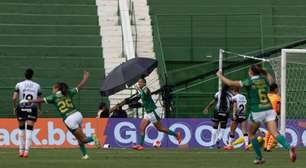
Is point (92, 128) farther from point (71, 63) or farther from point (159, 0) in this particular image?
point (159, 0)

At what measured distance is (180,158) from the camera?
21.9 m

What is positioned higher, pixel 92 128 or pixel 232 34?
pixel 232 34

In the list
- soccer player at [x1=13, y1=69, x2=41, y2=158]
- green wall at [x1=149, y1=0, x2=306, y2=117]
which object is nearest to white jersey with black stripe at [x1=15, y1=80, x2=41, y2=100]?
soccer player at [x1=13, y1=69, x2=41, y2=158]

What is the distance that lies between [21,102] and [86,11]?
1841 cm

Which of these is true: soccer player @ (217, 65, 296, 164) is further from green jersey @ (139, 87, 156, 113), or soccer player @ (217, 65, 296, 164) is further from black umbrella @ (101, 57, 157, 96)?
black umbrella @ (101, 57, 157, 96)

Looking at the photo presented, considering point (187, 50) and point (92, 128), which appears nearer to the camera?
point (92, 128)

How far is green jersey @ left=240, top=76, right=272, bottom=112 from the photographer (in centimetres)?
1920

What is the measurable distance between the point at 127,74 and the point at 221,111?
383 cm

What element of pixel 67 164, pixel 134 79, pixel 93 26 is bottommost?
pixel 67 164

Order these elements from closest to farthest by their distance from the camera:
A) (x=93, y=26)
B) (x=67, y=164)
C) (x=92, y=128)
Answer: (x=67, y=164) < (x=92, y=128) < (x=93, y=26)

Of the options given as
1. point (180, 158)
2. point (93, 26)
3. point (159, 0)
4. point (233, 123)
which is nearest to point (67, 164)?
point (180, 158)

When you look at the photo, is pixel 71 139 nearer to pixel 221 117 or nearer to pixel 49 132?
pixel 49 132

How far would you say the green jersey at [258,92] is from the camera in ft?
63.0

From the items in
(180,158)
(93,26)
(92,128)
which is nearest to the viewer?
(180,158)
